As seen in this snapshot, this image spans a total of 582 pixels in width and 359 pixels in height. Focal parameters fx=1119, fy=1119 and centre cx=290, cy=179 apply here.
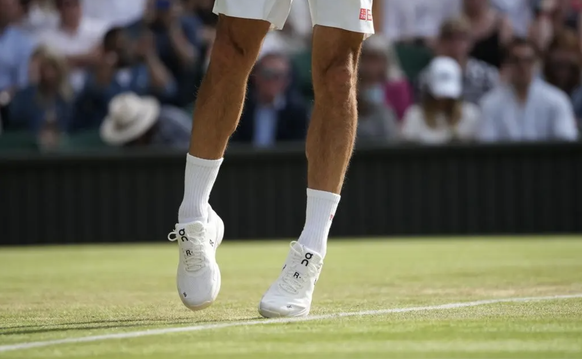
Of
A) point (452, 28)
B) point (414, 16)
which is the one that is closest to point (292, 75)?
point (414, 16)

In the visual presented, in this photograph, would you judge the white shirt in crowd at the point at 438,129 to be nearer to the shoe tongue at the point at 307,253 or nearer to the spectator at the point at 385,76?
the spectator at the point at 385,76

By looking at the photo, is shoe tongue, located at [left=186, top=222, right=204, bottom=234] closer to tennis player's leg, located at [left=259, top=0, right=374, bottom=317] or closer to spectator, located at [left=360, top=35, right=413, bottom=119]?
tennis player's leg, located at [left=259, top=0, right=374, bottom=317]

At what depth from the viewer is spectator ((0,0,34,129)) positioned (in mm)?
10766

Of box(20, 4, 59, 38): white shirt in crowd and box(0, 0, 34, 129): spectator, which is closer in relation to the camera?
box(0, 0, 34, 129): spectator

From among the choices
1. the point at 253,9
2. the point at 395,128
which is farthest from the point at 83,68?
the point at 253,9

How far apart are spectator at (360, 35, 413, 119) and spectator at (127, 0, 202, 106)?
1629 mm

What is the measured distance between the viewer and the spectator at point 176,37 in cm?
1061

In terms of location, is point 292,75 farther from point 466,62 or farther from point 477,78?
point 477,78

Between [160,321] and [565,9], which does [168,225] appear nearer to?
[565,9]

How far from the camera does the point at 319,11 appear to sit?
3.66 m

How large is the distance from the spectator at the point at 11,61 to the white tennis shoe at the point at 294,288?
25.2 ft

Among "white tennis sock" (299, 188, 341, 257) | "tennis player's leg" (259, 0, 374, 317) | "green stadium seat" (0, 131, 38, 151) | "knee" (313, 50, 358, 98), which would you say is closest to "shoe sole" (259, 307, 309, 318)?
"tennis player's leg" (259, 0, 374, 317)

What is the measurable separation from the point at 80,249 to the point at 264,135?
2.17 m

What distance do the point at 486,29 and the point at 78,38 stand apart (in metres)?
3.99
